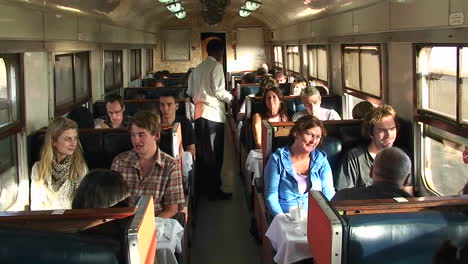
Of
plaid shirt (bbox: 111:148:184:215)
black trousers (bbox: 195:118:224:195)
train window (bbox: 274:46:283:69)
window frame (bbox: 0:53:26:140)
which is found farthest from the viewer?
train window (bbox: 274:46:283:69)

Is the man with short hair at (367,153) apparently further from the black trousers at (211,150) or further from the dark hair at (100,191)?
the black trousers at (211,150)

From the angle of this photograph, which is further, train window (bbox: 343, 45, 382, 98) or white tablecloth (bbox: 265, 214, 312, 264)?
train window (bbox: 343, 45, 382, 98)

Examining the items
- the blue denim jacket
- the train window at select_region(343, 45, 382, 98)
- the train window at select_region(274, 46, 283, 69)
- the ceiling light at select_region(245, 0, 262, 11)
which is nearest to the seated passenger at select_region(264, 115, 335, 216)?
the blue denim jacket

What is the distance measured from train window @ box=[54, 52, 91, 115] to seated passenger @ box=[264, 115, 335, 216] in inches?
96.3

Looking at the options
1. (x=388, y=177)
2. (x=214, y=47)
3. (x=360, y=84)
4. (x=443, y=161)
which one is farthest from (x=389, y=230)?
(x=360, y=84)

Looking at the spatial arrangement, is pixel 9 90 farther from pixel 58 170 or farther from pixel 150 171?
pixel 150 171

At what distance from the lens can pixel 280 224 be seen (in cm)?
278

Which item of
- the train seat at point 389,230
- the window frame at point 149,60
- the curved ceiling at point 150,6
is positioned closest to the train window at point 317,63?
the curved ceiling at point 150,6

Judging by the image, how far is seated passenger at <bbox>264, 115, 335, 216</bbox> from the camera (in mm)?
3338

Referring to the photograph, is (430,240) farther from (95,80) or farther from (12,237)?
(95,80)

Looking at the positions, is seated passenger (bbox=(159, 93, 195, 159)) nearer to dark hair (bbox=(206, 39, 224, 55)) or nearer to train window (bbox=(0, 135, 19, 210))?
dark hair (bbox=(206, 39, 224, 55))

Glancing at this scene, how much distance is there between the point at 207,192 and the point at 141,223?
3949mm

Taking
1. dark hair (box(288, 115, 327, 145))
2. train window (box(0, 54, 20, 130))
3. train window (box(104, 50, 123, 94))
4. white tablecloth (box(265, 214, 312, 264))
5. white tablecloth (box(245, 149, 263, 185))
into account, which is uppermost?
train window (box(104, 50, 123, 94))

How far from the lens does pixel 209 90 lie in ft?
18.2
